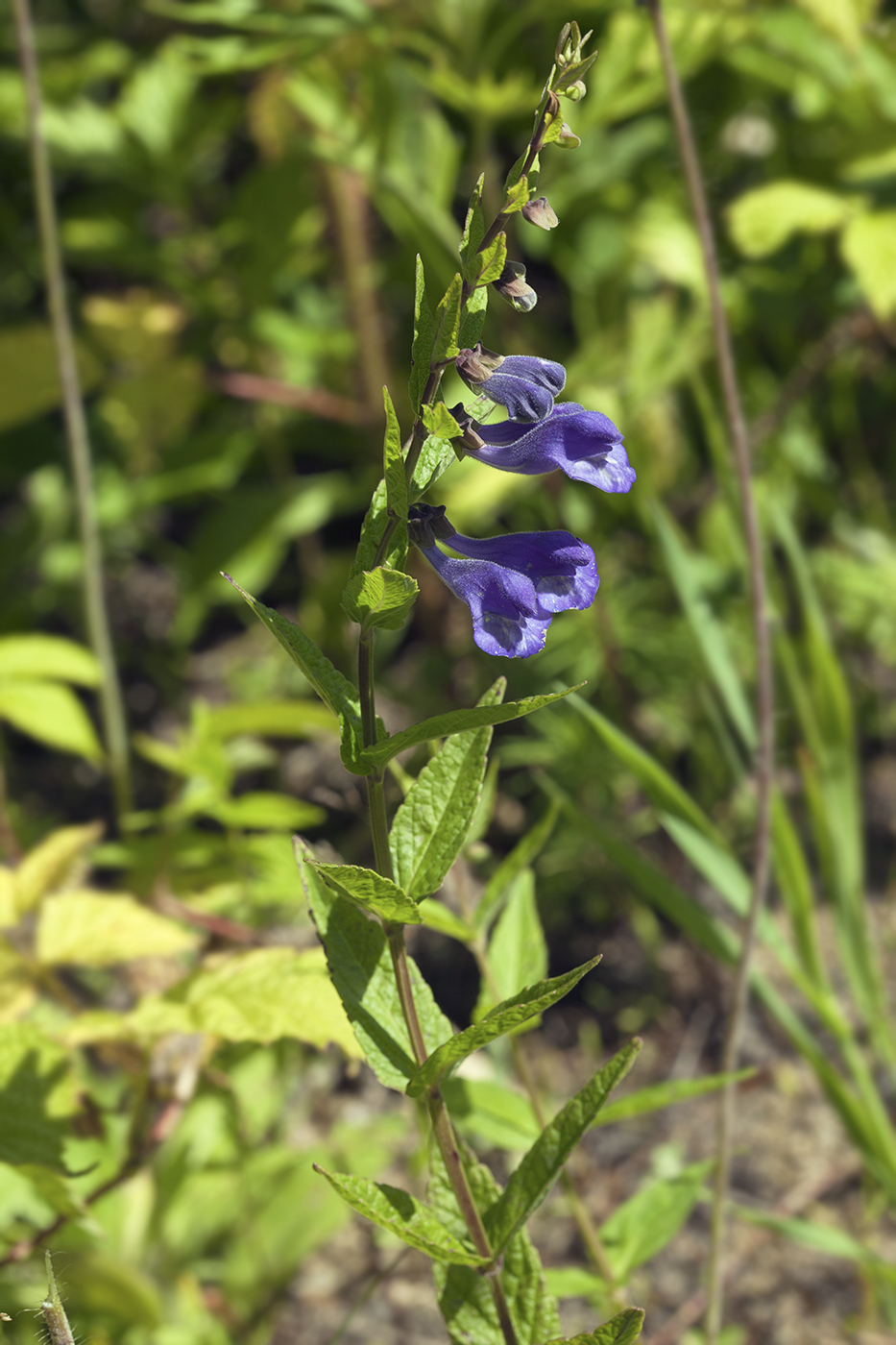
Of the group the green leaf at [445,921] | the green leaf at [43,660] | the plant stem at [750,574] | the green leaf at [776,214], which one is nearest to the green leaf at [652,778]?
the plant stem at [750,574]

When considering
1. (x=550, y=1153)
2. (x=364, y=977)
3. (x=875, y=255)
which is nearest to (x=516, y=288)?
(x=364, y=977)

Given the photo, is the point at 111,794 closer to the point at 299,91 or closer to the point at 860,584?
the point at 299,91

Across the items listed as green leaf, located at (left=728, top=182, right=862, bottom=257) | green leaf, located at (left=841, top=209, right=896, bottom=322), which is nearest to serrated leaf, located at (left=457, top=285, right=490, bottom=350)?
green leaf, located at (left=841, top=209, right=896, bottom=322)

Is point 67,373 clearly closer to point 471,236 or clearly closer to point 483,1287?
point 471,236

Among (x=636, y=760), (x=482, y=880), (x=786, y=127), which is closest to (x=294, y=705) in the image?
(x=636, y=760)

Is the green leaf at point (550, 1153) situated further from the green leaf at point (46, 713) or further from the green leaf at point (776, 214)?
the green leaf at point (776, 214)

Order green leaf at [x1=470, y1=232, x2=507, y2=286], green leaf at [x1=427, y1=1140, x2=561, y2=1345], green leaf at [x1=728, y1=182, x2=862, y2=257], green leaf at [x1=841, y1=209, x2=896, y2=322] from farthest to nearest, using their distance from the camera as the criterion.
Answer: green leaf at [x1=728, y1=182, x2=862, y2=257]
green leaf at [x1=841, y1=209, x2=896, y2=322]
green leaf at [x1=427, y1=1140, x2=561, y2=1345]
green leaf at [x1=470, y1=232, x2=507, y2=286]

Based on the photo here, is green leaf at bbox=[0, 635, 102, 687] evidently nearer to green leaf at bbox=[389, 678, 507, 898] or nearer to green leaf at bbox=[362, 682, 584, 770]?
green leaf at bbox=[389, 678, 507, 898]
